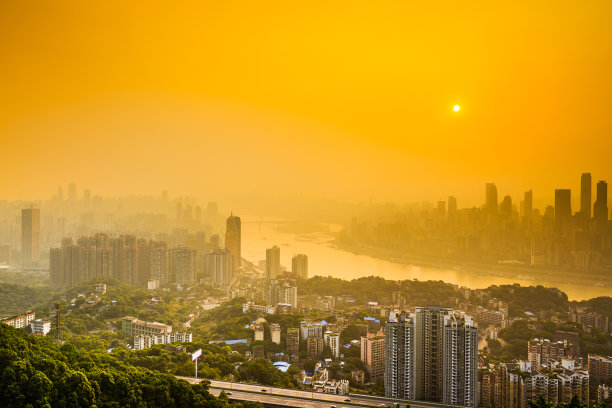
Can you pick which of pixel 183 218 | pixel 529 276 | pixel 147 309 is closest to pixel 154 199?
pixel 183 218

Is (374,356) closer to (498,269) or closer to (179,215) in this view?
(498,269)

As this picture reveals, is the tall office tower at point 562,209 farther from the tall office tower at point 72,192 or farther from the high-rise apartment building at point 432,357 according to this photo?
the tall office tower at point 72,192

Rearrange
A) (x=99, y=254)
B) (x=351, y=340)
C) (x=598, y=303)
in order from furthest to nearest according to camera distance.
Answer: (x=99, y=254) → (x=598, y=303) → (x=351, y=340)

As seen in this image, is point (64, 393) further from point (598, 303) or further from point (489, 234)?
point (489, 234)

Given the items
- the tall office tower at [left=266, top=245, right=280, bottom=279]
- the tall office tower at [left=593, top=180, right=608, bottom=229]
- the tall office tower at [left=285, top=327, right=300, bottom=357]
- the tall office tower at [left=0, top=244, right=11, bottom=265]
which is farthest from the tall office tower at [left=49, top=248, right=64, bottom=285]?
the tall office tower at [left=593, top=180, right=608, bottom=229]

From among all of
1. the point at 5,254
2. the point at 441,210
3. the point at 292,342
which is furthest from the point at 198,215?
the point at 292,342

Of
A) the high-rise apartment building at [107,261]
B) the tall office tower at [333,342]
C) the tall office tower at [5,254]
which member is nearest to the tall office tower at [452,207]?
the tall office tower at [333,342]

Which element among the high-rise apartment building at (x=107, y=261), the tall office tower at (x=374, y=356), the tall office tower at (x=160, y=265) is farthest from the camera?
the tall office tower at (x=160, y=265)

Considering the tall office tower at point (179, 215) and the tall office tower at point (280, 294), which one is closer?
the tall office tower at point (280, 294)

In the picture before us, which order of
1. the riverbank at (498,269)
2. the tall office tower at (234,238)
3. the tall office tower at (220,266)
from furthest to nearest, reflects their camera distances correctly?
the tall office tower at (234,238) → the tall office tower at (220,266) → the riverbank at (498,269)
